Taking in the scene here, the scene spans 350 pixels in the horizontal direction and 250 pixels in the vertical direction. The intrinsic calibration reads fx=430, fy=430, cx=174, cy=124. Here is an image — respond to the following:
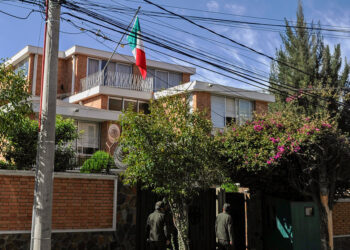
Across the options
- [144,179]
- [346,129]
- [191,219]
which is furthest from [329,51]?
[144,179]

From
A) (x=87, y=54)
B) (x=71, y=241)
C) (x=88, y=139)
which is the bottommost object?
(x=71, y=241)

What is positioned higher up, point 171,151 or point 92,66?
point 92,66

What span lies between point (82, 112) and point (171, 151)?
1198 cm

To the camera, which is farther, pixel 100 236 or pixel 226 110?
pixel 226 110

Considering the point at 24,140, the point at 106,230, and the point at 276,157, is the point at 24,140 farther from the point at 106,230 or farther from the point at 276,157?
the point at 276,157

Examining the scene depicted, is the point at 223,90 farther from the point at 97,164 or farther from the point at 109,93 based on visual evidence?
the point at 97,164

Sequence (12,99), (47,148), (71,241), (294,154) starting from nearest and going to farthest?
1. (47,148)
2. (12,99)
3. (71,241)
4. (294,154)

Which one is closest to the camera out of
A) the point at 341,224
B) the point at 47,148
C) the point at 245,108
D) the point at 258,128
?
the point at 47,148

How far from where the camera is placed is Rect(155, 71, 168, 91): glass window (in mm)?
28161

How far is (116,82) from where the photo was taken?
25734 millimetres

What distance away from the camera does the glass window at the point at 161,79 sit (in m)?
28.2

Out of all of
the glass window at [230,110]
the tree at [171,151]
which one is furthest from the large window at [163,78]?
the tree at [171,151]

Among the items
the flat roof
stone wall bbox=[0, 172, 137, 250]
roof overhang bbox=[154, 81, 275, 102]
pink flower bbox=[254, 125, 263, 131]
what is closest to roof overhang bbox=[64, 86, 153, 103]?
roof overhang bbox=[154, 81, 275, 102]

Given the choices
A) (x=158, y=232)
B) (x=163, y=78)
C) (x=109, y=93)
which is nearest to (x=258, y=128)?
(x=158, y=232)
